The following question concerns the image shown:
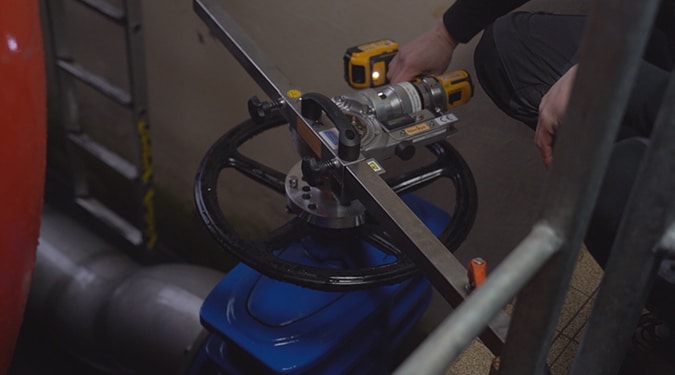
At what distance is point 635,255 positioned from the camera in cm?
49

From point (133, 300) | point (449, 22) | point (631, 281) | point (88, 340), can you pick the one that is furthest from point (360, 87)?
point (88, 340)

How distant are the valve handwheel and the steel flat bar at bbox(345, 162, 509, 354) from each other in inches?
3.6

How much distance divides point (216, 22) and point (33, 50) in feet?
1.10

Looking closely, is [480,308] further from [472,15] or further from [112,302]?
[112,302]

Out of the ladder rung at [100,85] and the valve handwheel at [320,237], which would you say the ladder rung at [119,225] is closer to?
the ladder rung at [100,85]

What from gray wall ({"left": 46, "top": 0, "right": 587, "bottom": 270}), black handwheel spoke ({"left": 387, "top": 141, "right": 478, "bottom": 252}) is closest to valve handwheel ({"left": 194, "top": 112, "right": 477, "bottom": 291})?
black handwheel spoke ({"left": 387, "top": 141, "right": 478, "bottom": 252})

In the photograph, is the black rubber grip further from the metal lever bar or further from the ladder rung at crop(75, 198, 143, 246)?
the ladder rung at crop(75, 198, 143, 246)

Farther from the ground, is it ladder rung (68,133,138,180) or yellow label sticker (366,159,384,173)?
yellow label sticker (366,159,384,173)

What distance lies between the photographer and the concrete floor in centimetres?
123

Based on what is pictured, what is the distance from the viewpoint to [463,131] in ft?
4.23

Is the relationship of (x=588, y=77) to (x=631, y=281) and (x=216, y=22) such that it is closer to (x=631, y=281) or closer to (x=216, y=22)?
(x=631, y=281)

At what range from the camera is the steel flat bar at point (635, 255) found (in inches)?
17.4

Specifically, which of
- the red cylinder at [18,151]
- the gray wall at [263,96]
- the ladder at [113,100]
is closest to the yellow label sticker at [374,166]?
the gray wall at [263,96]

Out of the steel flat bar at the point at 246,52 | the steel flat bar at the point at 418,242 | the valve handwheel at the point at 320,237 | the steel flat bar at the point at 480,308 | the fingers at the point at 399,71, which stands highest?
the steel flat bar at the point at 480,308
